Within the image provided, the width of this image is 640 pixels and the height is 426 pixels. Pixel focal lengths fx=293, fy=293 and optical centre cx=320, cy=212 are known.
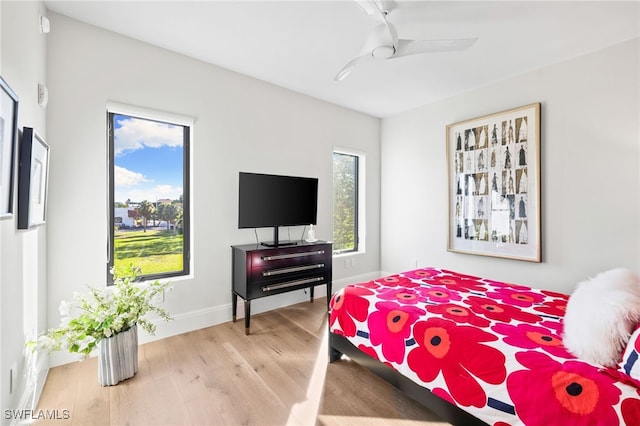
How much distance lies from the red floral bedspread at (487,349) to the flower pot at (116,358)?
147cm

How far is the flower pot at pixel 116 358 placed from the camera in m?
1.99

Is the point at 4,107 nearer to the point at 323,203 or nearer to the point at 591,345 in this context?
the point at 591,345

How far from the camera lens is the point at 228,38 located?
2.55m

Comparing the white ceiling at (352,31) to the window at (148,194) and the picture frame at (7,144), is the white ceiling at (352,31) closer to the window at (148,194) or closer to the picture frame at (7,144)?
the window at (148,194)

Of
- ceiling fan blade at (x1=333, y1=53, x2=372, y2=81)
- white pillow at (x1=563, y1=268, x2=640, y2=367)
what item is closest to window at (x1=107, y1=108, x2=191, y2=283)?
ceiling fan blade at (x1=333, y1=53, x2=372, y2=81)

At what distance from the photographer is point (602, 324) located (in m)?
1.30

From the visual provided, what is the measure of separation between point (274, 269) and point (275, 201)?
2.44 ft

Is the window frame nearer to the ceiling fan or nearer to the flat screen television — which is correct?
the flat screen television

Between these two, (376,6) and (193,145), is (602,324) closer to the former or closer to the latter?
(376,6)

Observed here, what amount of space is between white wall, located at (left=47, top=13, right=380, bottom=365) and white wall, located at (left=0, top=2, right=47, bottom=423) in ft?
0.52

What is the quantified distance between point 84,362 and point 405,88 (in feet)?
13.6

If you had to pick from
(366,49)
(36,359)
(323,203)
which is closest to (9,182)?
(36,359)

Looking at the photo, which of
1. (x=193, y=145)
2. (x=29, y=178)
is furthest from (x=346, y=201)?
(x=29, y=178)

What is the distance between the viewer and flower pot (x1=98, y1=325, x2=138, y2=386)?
1.99m
